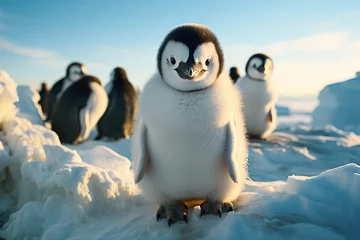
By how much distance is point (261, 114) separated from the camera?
611 centimetres

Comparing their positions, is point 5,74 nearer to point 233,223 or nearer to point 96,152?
point 96,152

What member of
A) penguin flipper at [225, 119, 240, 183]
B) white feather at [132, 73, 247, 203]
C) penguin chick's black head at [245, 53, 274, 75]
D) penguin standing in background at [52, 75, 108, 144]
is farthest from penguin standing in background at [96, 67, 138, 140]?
penguin flipper at [225, 119, 240, 183]

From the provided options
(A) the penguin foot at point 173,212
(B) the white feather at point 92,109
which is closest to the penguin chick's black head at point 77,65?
(B) the white feather at point 92,109

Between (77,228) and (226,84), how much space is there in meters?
1.26

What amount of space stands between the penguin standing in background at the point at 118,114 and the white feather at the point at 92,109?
56 centimetres

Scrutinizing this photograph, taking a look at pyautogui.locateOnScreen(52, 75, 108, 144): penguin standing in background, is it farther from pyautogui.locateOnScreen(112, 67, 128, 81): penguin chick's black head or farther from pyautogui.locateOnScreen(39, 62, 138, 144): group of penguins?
pyautogui.locateOnScreen(112, 67, 128, 81): penguin chick's black head

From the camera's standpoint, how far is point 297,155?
539cm

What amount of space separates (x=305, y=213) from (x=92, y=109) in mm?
4640

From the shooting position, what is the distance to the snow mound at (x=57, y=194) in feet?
7.73

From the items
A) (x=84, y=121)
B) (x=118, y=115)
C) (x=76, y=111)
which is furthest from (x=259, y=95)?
(x=76, y=111)

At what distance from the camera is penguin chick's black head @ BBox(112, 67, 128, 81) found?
24.2 feet

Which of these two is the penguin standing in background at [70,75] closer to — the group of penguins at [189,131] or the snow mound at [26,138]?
the snow mound at [26,138]

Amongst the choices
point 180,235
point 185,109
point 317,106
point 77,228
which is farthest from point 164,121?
point 317,106

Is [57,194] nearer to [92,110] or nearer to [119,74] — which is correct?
[92,110]
